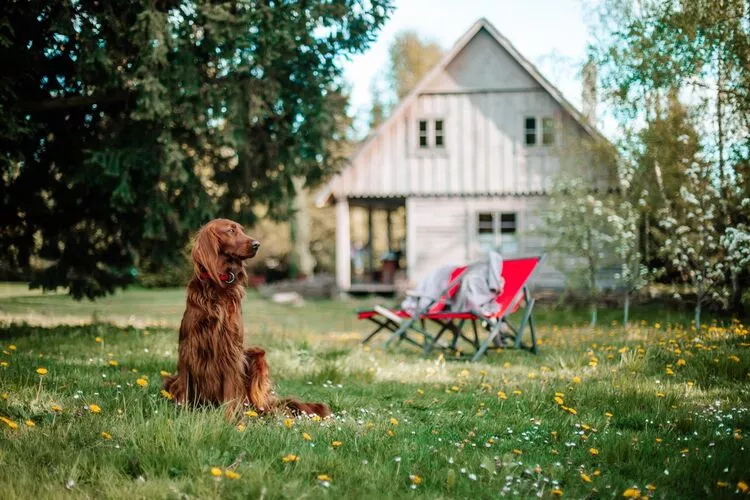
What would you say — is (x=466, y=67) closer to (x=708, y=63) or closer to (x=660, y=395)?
(x=708, y=63)

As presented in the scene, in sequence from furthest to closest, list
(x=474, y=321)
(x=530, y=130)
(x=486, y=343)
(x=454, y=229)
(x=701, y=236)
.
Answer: (x=454, y=229)
(x=530, y=130)
(x=701, y=236)
(x=474, y=321)
(x=486, y=343)

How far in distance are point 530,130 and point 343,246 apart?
20.1ft

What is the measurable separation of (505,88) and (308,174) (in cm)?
1042

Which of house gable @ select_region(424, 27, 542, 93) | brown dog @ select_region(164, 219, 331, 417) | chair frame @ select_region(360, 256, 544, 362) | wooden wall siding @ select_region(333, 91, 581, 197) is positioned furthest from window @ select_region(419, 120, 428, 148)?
brown dog @ select_region(164, 219, 331, 417)

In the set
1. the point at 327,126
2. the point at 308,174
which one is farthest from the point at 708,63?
the point at 308,174

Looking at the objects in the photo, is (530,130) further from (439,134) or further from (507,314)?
(507,314)

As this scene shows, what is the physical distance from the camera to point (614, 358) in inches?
256

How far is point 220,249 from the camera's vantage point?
153 inches

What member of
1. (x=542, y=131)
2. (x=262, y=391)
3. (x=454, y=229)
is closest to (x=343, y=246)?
(x=454, y=229)

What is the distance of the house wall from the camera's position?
59.0 feet

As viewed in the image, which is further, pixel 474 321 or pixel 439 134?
pixel 439 134

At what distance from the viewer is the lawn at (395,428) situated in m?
2.97

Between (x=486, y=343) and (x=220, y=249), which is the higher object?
(x=220, y=249)

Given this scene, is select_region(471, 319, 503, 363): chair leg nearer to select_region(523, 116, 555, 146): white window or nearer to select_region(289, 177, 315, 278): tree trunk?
select_region(523, 116, 555, 146): white window
